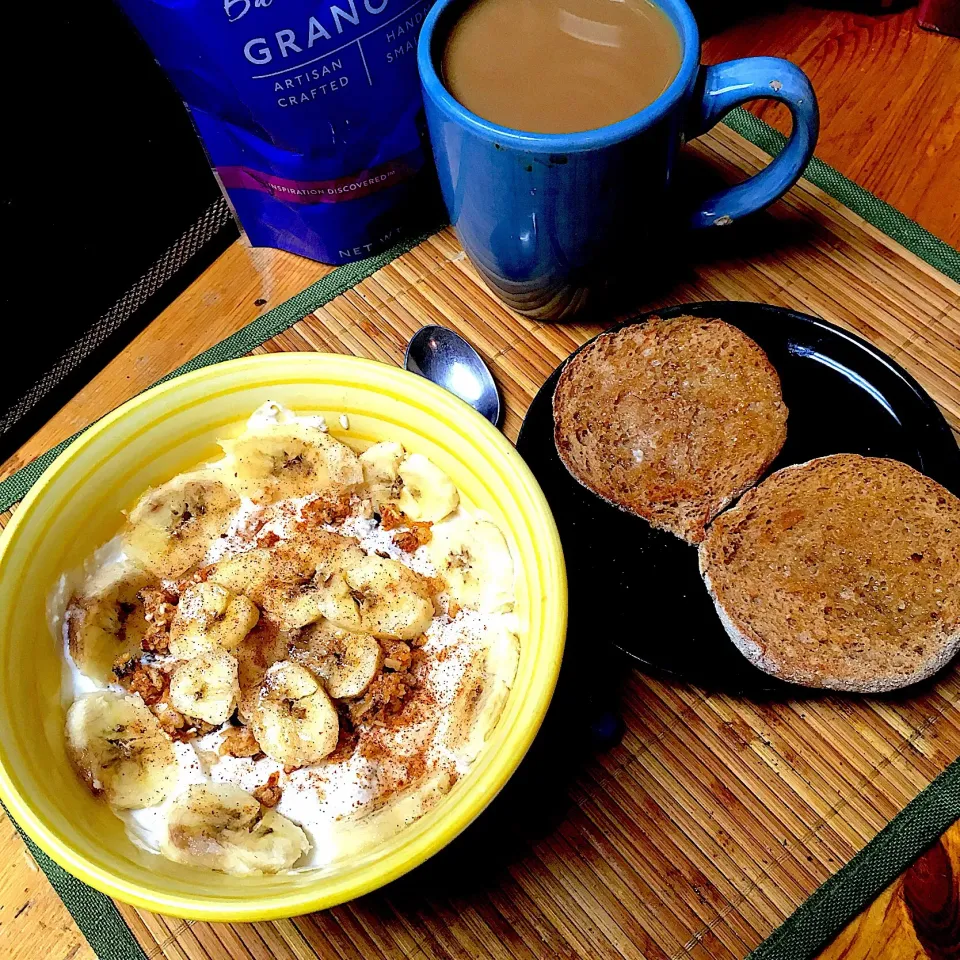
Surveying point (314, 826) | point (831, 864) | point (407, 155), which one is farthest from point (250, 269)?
point (831, 864)

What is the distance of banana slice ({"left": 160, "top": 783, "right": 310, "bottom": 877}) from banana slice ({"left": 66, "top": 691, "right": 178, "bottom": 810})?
0.03 meters

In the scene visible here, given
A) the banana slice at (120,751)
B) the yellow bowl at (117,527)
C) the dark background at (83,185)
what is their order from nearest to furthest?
the yellow bowl at (117,527), the banana slice at (120,751), the dark background at (83,185)

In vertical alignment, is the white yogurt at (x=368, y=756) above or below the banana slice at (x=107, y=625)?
below

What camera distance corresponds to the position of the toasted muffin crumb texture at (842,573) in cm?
87

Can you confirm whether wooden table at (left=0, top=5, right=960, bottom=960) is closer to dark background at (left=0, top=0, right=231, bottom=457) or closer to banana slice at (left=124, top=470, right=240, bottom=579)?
dark background at (left=0, top=0, right=231, bottom=457)

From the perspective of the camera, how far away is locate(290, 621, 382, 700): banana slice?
0.83m

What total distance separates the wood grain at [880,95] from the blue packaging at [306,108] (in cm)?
51

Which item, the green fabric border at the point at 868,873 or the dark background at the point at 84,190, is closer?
the green fabric border at the point at 868,873

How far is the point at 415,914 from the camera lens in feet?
2.79

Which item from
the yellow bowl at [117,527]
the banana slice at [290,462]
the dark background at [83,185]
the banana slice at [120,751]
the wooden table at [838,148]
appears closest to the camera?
the yellow bowl at [117,527]

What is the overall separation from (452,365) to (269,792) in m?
0.52

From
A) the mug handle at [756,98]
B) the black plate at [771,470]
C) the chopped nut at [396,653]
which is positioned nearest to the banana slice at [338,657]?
the chopped nut at [396,653]

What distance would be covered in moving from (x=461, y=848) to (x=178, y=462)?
0.47 m

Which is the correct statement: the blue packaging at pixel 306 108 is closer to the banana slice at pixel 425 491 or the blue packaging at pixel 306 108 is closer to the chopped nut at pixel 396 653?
the banana slice at pixel 425 491
